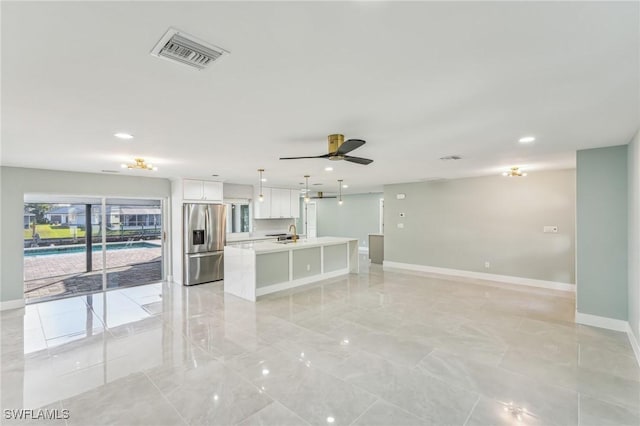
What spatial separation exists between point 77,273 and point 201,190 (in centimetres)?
374

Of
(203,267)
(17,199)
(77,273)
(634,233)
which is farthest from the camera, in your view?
(77,273)

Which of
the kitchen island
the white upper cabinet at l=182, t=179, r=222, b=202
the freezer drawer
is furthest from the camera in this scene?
the white upper cabinet at l=182, t=179, r=222, b=202

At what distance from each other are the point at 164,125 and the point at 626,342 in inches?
225

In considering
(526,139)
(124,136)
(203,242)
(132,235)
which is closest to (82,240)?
(132,235)

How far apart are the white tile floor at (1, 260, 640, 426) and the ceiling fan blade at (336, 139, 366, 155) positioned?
216 centimetres

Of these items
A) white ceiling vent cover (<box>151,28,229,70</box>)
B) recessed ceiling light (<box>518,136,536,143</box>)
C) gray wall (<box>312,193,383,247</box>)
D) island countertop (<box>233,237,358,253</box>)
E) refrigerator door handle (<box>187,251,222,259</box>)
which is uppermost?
recessed ceiling light (<box>518,136,536,143</box>)

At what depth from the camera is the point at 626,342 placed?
340 centimetres

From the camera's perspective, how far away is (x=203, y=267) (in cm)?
647

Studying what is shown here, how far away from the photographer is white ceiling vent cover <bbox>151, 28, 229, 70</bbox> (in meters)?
1.39

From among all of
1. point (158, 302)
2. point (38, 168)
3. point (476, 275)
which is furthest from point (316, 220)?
point (38, 168)

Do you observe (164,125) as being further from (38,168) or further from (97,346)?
(38,168)

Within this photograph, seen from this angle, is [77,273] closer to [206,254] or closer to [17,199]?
[17,199]

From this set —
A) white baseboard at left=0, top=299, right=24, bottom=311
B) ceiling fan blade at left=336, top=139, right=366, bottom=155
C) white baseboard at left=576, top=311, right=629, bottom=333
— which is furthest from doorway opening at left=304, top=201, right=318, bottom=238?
ceiling fan blade at left=336, top=139, right=366, bottom=155

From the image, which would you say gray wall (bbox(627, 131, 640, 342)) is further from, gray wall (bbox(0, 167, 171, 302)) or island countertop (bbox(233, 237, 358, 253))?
gray wall (bbox(0, 167, 171, 302))
